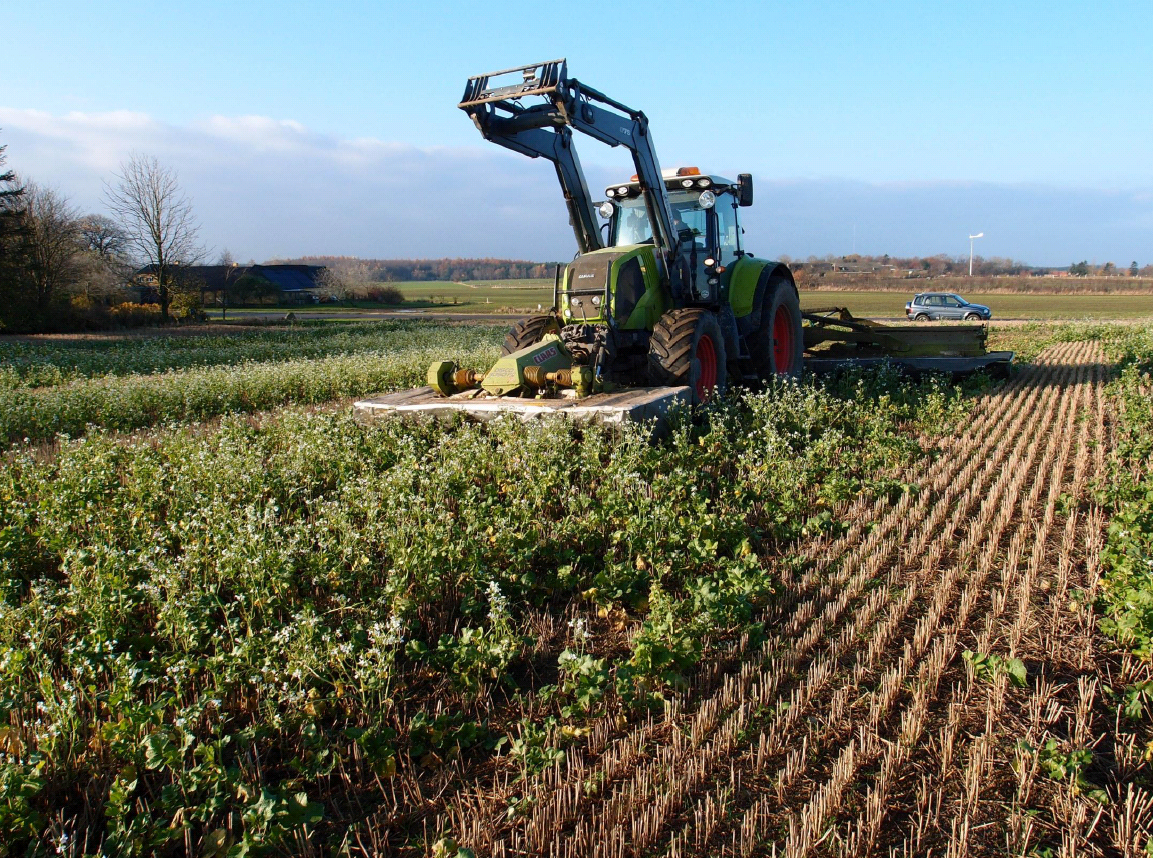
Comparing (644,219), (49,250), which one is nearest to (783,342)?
(644,219)

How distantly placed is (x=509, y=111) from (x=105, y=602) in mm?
6013

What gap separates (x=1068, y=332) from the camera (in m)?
22.1

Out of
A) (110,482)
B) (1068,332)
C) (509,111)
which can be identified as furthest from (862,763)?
(1068,332)

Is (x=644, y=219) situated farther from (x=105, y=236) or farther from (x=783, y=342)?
(x=105, y=236)

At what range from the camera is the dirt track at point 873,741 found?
106 inches

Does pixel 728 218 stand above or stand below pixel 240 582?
above

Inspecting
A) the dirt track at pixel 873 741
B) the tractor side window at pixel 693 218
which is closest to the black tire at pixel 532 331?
the tractor side window at pixel 693 218

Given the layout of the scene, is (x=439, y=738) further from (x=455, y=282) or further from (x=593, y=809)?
(x=455, y=282)

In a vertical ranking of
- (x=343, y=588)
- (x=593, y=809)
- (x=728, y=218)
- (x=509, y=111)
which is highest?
(x=509, y=111)

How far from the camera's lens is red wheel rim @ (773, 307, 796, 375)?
437 inches

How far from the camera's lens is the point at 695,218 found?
31.9ft

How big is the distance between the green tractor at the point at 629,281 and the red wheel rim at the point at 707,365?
15 millimetres

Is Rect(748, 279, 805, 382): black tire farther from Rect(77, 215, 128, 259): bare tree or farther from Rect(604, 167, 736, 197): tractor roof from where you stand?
Rect(77, 215, 128, 259): bare tree

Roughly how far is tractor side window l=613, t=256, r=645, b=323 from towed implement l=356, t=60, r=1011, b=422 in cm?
2
